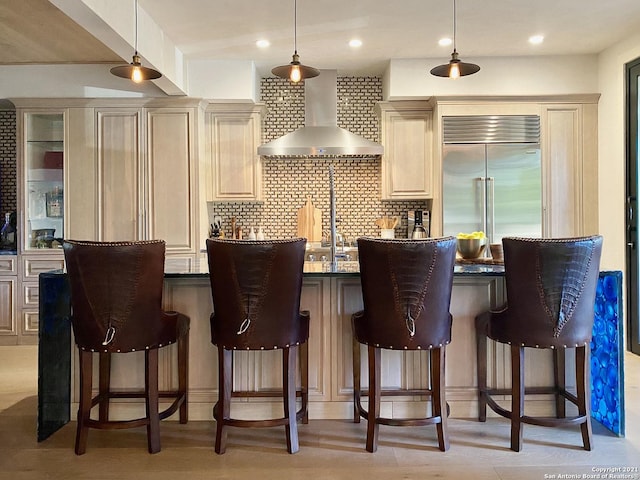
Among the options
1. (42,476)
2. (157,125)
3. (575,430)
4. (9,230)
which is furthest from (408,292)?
(9,230)

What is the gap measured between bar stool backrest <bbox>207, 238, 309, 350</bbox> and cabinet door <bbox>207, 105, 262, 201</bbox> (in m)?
2.70

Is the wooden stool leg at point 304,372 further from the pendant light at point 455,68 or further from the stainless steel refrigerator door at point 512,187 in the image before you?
the stainless steel refrigerator door at point 512,187

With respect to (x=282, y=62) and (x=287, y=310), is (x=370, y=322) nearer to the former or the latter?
(x=287, y=310)

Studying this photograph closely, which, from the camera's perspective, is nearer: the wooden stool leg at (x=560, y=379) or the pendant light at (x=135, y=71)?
the wooden stool leg at (x=560, y=379)

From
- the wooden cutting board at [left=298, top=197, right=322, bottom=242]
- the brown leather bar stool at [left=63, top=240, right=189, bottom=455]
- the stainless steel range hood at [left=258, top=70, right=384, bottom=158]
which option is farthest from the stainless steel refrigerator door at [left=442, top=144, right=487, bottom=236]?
the brown leather bar stool at [left=63, top=240, right=189, bottom=455]

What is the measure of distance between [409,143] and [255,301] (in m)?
3.11

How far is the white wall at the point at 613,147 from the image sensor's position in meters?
4.21

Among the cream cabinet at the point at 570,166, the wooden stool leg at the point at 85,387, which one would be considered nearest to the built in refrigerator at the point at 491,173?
the cream cabinet at the point at 570,166

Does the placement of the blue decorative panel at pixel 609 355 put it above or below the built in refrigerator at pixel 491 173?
below

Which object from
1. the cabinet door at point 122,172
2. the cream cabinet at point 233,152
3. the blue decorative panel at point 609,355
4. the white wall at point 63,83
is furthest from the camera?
the cream cabinet at point 233,152

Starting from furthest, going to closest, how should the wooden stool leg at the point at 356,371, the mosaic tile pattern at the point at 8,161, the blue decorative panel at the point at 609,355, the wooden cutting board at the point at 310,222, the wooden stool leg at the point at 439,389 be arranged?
the wooden cutting board at the point at 310,222 → the mosaic tile pattern at the point at 8,161 → the wooden stool leg at the point at 356,371 → the blue decorative panel at the point at 609,355 → the wooden stool leg at the point at 439,389

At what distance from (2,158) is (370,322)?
4.55 meters

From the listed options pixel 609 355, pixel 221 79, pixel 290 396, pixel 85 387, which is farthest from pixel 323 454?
pixel 221 79

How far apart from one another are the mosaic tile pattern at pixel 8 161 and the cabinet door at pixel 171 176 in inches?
62.3
